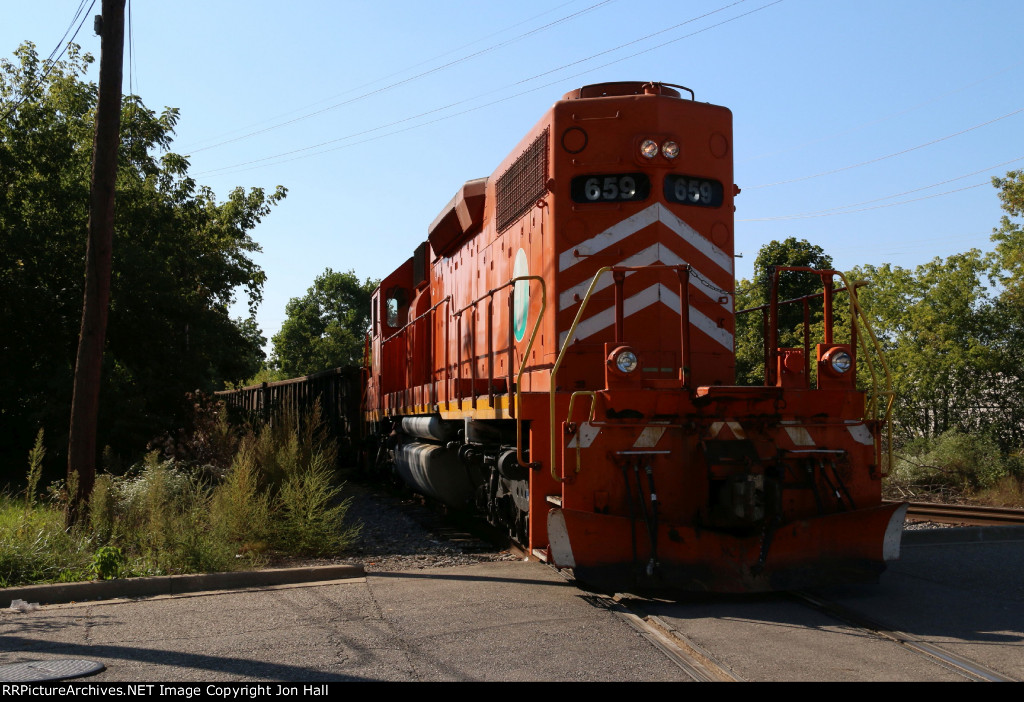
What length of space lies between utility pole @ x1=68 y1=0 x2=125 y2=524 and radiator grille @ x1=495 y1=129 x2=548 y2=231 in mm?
3982

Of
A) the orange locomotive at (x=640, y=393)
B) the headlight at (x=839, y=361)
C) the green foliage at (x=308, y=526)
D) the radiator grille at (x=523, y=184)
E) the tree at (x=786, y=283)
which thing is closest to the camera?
the orange locomotive at (x=640, y=393)

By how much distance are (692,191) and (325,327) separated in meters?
64.0

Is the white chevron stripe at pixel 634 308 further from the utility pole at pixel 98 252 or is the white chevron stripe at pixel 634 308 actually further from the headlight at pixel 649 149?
the utility pole at pixel 98 252

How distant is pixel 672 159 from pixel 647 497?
2793 millimetres

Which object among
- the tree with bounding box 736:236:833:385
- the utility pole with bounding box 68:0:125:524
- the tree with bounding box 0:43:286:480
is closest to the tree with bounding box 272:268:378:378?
the tree with bounding box 736:236:833:385

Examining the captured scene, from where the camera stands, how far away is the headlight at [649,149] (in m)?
7.00

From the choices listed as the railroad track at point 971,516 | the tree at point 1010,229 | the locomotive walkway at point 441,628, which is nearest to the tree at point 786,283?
the tree at point 1010,229

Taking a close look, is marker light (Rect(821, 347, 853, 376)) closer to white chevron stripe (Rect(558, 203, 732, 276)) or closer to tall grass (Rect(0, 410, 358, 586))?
white chevron stripe (Rect(558, 203, 732, 276))

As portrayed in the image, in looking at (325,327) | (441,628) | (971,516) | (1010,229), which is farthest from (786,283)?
(325,327)

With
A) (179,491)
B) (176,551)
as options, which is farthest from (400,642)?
(179,491)

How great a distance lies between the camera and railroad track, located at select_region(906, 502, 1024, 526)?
10594mm

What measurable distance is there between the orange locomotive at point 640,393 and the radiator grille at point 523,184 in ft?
0.11

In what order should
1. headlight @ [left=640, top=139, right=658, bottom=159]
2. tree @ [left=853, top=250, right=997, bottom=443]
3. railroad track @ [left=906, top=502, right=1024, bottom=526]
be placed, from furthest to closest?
tree @ [left=853, top=250, right=997, bottom=443]
railroad track @ [left=906, top=502, right=1024, bottom=526]
headlight @ [left=640, top=139, right=658, bottom=159]
